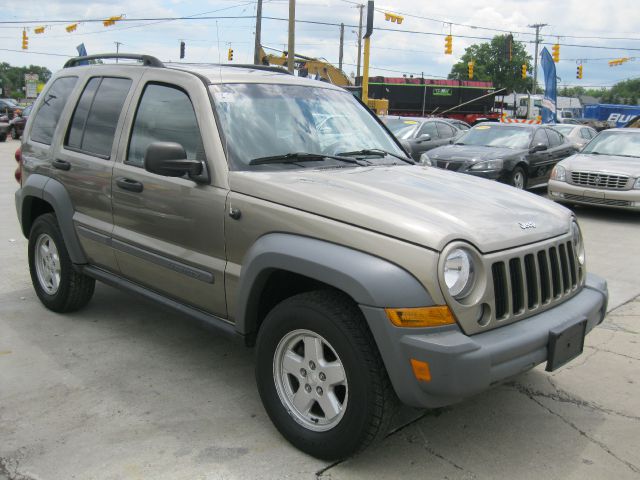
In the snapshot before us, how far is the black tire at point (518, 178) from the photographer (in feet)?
40.5

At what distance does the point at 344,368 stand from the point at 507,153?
1036 centimetres

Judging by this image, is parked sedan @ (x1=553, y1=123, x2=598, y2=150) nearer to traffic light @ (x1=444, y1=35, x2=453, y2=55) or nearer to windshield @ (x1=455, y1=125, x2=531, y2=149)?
windshield @ (x1=455, y1=125, x2=531, y2=149)

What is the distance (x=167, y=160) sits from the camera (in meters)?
3.43

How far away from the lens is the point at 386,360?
2.78 metres

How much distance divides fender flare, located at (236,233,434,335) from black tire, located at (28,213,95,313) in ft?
6.88

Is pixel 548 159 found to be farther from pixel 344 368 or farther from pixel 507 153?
pixel 344 368

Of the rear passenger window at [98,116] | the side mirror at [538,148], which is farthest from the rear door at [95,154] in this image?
the side mirror at [538,148]

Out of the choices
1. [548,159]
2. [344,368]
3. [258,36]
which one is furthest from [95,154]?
[258,36]

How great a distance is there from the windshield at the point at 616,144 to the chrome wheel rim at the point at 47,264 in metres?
9.91

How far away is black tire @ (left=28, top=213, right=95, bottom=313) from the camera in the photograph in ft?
16.1

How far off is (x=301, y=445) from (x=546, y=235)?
161 centimetres

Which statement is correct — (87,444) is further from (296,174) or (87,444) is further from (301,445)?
(296,174)

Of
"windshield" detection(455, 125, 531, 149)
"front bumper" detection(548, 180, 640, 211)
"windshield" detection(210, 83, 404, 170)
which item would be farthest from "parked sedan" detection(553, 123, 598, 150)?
"windshield" detection(210, 83, 404, 170)

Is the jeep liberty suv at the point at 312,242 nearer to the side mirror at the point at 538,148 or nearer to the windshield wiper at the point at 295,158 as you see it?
the windshield wiper at the point at 295,158
